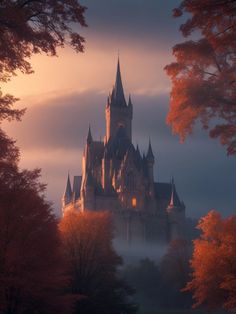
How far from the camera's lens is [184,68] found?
2038 cm

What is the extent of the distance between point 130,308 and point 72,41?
31691 millimetres

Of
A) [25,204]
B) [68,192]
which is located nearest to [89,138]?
[68,192]

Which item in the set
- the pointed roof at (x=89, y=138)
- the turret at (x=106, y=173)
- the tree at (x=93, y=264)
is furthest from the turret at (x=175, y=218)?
the tree at (x=93, y=264)

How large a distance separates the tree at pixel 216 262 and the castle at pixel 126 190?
7818cm

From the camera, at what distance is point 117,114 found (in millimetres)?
133750

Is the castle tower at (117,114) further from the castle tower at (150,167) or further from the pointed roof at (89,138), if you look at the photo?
the castle tower at (150,167)

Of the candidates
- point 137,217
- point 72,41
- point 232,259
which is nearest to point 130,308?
point 232,259

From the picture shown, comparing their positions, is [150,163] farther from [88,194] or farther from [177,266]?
[177,266]

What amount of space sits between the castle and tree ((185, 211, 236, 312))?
78.2 m

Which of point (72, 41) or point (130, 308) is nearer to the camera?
point (72, 41)

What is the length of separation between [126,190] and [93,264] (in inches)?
2777

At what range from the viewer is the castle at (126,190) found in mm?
117188

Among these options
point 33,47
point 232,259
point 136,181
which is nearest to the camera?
point 33,47

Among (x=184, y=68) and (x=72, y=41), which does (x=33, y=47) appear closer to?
(x=72, y=41)
